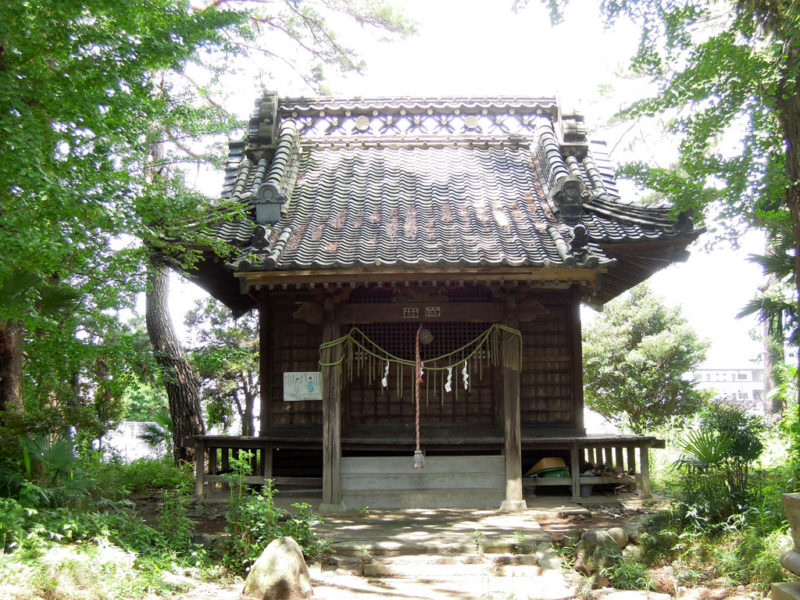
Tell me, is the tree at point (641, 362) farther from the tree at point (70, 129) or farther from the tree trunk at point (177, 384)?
the tree at point (70, 129)

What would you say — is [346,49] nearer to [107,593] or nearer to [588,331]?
[588,331]

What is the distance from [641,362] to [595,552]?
13.4 m

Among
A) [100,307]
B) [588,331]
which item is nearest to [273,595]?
[100,307]

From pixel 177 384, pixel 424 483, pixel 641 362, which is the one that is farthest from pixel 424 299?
pixel 641 362

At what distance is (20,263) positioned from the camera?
6.74 m

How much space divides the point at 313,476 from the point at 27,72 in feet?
23.0

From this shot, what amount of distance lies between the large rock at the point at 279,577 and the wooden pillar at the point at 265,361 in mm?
4511

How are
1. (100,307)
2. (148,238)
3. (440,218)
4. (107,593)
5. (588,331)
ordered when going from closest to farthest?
(107,593), (148,238), (100,307), (440,218), (588,331)

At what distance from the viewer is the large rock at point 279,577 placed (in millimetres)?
6082

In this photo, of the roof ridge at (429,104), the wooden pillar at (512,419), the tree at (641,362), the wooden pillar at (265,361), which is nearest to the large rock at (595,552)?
the wooden pillar at (512,419)

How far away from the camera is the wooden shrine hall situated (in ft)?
30.0

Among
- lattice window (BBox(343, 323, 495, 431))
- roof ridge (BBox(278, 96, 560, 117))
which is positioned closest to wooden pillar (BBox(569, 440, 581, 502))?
lattice window (BBox(343, 323, 495, 431))

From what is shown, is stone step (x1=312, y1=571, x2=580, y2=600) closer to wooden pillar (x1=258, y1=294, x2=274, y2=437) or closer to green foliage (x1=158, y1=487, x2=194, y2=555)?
green foliage (x1=158, y1=487, x2=194, y2=555)

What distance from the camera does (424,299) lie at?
9.84 meters
